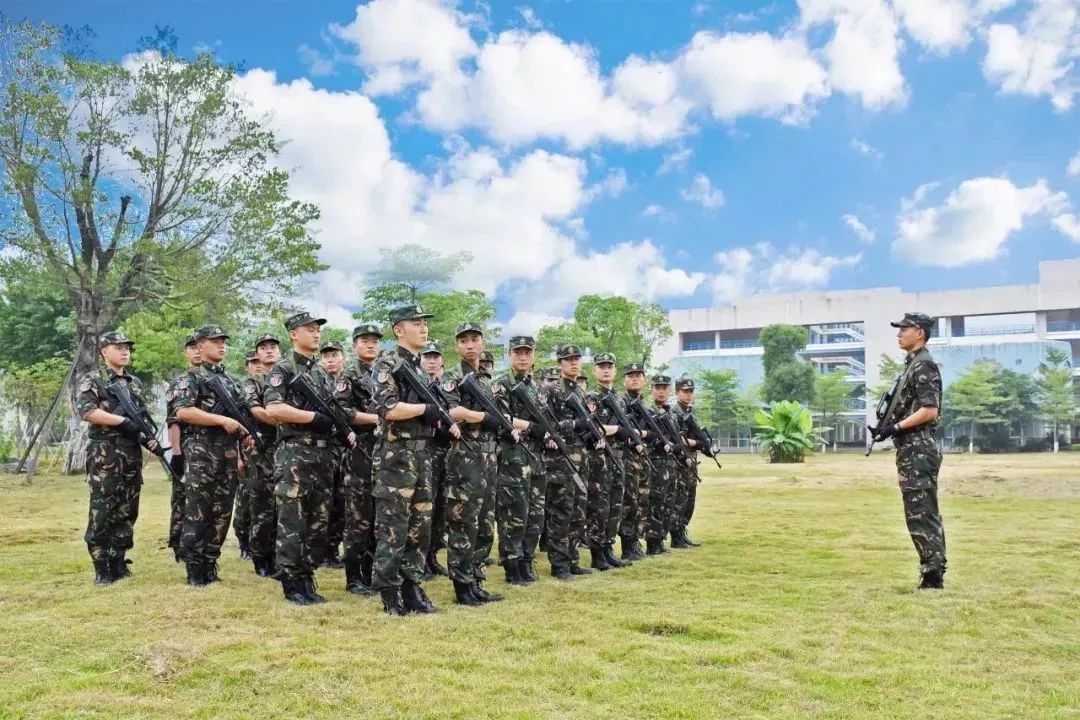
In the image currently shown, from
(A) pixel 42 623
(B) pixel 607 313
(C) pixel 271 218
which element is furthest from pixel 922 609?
(B) pixel 607 313

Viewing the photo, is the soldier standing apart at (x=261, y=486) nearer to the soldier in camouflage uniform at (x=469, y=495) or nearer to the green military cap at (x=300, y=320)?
the green military cap at (x=300, y=320)

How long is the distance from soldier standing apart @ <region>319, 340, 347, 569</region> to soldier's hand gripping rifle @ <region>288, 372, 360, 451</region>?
0.37 feet

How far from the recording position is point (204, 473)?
5.88 metres

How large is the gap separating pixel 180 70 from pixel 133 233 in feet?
13.0

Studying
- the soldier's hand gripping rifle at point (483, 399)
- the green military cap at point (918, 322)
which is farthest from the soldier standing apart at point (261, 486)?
the green military cap at point (918, 322)

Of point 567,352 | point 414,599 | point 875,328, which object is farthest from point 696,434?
point 875,328

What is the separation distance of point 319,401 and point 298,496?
62 centimetres

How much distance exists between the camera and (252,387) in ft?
20.7

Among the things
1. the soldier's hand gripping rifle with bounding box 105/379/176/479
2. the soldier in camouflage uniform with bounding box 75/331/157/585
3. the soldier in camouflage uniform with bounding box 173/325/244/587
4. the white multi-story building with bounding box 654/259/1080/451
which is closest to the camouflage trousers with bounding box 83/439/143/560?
the soldier in camouflage uniform with bounding box 75/331/157/585

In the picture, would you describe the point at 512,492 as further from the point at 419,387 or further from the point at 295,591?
the point at 295,591

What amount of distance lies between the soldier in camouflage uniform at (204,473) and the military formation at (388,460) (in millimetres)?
10

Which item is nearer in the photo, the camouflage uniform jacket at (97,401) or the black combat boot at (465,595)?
the black combat boot at (465,595)

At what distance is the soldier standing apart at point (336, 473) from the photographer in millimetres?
5898

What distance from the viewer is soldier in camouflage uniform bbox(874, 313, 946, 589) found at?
5.87 meters
